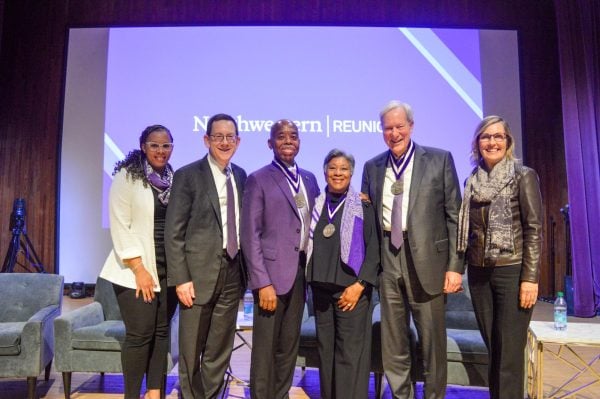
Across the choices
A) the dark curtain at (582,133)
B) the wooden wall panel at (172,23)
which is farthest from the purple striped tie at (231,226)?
the dark curtain at (582,133)

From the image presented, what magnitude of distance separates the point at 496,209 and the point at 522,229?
16 cm

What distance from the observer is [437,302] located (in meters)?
2.37

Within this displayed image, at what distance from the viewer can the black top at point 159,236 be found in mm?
2455

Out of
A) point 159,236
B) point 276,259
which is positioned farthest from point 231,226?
point 159,236

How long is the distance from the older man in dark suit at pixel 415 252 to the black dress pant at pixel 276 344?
43 cm

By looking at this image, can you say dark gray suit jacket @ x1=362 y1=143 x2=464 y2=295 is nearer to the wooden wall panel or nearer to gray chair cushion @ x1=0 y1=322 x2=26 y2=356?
gray chair cushion @ x1=0 y1=322 x2=26 y2=356

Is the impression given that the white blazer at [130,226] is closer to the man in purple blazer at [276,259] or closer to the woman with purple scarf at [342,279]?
the man in purple blazer at [276,259]

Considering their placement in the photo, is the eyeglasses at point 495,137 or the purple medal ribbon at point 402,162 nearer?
the eyeglasses at point 495,137

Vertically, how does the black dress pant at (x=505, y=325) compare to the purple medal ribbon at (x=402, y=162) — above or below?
below

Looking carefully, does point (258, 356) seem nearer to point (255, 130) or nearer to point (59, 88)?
point (255, 130)

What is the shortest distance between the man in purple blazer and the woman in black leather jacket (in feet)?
2.61

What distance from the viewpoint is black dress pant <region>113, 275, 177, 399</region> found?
7.93 ft

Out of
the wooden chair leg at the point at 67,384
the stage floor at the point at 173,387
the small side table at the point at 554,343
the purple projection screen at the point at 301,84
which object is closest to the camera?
the small side table at the point at 554,343

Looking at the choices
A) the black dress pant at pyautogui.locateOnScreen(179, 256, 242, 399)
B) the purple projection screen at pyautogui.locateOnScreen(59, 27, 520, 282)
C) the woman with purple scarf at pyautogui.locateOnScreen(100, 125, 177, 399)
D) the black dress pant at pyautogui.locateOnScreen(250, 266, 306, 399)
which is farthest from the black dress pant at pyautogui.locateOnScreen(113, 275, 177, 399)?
the purple projection screen at pyautogui.locateOnScreen(59, 27, 520, 282)
